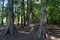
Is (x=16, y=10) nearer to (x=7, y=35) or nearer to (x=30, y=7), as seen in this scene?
(x=30, y=7)

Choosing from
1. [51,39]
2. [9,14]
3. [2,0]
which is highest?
[2,0]

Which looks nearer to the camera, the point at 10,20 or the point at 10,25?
the point at 10,25

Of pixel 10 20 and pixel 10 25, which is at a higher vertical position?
pixel 10 20

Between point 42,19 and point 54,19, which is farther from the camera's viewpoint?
point 54,19

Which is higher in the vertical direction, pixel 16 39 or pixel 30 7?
pixel 30 7

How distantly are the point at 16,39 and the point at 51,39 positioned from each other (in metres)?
3.12

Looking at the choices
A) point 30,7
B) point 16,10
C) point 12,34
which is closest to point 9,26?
point 12,34

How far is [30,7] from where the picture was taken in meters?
20.0

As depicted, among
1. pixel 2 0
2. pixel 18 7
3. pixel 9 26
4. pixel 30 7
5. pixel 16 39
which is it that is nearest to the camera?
pixel 16 39

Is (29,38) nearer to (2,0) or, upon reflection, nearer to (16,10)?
(16,10)

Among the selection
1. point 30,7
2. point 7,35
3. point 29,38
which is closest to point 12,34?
point 7,35

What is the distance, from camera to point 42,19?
574 inches

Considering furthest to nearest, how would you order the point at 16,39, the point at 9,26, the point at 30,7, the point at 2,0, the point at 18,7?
the point at 2,0
the point at 18,7
the point at 30,7
the point at 9,26
the point at 16,39

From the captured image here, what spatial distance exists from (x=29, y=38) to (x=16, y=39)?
3.50 feet
